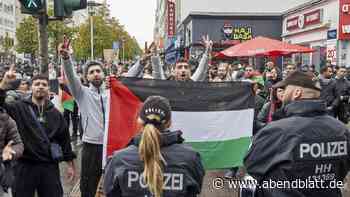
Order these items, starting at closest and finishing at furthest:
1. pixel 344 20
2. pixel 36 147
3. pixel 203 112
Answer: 1. pixel 36 147
2. pixel 203 112
3. pixel 344 20

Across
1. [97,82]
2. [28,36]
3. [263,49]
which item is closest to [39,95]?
[97,82]

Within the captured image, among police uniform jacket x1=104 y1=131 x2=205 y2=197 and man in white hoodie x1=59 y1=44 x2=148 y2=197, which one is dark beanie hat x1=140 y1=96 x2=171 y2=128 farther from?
man in white hoodie x1=59 y1=44 x2=148 y2=197

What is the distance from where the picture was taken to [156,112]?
3.40 metres

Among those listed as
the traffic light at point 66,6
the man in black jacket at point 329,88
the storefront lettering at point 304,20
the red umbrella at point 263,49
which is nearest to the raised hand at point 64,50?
the traffic light at point 66,6

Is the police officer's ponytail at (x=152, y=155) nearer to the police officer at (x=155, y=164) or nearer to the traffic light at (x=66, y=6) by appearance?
the police officer at (x=155, y=164)

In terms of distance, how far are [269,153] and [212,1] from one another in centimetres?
3897

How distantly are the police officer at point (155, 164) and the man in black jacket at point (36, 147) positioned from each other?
6.86 feet

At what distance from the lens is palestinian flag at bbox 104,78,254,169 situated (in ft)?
19.8

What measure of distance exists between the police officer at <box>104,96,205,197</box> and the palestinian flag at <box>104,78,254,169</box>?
254cm

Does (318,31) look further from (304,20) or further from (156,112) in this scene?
(156,112)

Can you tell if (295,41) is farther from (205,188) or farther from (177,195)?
(177,195)

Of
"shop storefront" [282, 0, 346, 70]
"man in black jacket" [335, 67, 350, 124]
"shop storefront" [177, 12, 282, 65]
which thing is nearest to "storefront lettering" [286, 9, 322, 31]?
"shop storefront" [282, 0, 346, 70]

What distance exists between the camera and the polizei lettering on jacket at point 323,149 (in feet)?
11.4

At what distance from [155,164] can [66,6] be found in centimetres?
520
